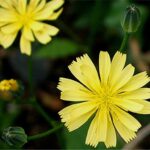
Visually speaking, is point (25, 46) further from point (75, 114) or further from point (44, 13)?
point (75, 114)

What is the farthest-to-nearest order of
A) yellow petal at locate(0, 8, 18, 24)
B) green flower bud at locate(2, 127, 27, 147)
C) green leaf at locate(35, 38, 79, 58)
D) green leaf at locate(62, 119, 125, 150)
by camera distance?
green leaf at locate(35, 38, 79, 58)
green leaf at locate(62, 119, 125, 150)
yellow petal at locate(0, 8, 18, 24)
green flower bud at locate(2, 127, 27, 147)

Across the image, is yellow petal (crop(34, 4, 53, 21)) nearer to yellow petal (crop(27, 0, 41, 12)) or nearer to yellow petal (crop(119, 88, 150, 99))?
yellow petal (crop(27, 0, 41, 12))

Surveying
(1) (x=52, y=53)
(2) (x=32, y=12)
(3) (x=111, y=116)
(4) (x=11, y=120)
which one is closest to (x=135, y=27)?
(3) (x=111, y=116)

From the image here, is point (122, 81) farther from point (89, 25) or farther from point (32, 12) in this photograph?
point (89, 25)

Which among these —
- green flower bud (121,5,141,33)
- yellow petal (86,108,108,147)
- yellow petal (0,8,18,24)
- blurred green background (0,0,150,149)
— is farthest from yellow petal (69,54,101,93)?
→ blurred green background (0,0,150,149)

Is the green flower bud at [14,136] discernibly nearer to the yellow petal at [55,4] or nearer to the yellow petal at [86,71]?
the yellow petal at [86,71]

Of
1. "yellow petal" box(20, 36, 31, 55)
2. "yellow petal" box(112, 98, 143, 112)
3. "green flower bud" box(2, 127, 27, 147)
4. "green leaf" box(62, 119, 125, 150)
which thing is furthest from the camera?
"green leaf" box(62, 119, 125, 150)

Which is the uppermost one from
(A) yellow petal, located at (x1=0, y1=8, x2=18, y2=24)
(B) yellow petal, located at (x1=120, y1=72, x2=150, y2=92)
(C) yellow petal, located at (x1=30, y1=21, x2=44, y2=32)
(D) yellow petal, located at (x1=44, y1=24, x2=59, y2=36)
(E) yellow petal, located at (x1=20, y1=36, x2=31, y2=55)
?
(A) yellow petal, located at (x1=0, y1=8, x2=18, y2=24)

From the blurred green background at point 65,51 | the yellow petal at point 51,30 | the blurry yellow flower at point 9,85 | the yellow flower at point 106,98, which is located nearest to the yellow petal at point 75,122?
the yellow flower at point 106,98

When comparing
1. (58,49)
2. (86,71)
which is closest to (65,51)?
(58,49)
